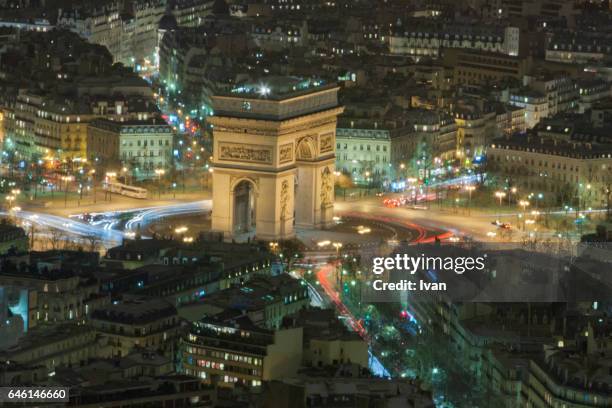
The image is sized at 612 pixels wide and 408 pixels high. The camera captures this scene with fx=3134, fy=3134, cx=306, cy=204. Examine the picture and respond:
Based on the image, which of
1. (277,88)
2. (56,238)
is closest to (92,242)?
(56,238)

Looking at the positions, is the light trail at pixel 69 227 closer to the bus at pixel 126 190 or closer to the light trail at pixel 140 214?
the light trail at pixel 140 214

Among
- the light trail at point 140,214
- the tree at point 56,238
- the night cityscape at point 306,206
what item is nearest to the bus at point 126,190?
the night cityscape at point 306,206

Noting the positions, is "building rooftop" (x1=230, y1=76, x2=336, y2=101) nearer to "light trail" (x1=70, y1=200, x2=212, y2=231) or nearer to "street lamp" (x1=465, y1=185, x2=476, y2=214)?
"light trail" (x1=70, y1=200, x2=212, y2=231)

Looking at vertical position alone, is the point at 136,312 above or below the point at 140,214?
above

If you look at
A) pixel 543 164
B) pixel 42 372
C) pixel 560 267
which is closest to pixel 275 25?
pixel 543 164

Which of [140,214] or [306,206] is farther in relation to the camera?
[140,214]

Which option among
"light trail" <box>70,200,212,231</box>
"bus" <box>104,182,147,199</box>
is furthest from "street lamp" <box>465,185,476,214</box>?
"bus" <box>104,182,147,199</box>

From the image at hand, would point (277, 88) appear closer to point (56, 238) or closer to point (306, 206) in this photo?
point (306, 206)
